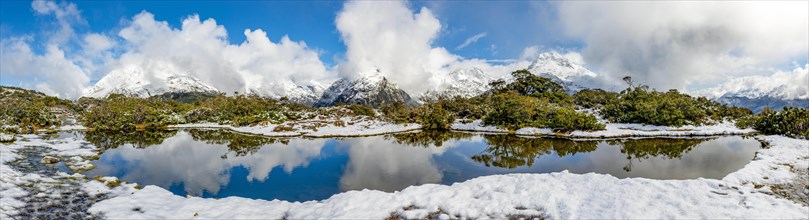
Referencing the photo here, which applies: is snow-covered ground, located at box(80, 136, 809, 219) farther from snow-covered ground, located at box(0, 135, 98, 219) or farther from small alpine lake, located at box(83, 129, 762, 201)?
small alpine lake, located at box(83, 129, 762, 201)

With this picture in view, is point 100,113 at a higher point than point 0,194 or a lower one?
higher

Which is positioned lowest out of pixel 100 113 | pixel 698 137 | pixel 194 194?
pixel 194 194

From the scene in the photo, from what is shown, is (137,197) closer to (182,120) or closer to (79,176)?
(79,176)

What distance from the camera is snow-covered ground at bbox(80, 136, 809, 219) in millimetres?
10164

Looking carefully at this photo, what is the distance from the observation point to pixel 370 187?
15383 millimetres

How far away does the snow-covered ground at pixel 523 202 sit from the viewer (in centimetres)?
Result: 1016

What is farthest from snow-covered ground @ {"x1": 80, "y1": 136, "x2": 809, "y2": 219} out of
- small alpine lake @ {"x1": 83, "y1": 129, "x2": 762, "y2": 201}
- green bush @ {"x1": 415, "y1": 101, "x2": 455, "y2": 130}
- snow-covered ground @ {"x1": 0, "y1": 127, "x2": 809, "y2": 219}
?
green bush @ {"x1": 415, "y1": 101, "x2": 455, "y2": 130}

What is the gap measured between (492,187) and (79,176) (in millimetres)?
18439

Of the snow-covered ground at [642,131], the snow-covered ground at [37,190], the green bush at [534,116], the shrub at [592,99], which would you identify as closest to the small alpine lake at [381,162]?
the snow-covered ground at [37,190]

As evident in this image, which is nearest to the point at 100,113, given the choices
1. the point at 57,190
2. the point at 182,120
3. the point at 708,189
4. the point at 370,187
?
the point at 182,120

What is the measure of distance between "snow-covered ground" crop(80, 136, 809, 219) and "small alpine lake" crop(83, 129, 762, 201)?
207cm

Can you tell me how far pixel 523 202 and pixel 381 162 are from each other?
1118 cm

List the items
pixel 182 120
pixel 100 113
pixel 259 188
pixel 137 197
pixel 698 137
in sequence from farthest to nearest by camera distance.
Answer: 1. pixel 182 120
2. pixel 100 113
3. pixel 698 137
4. pixel 259 188
5. pixel 137 197

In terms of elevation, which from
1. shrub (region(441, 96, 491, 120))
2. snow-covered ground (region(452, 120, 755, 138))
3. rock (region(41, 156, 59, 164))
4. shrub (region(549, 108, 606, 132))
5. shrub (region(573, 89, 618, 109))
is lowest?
rock (region(41, 156, 59, 164))
